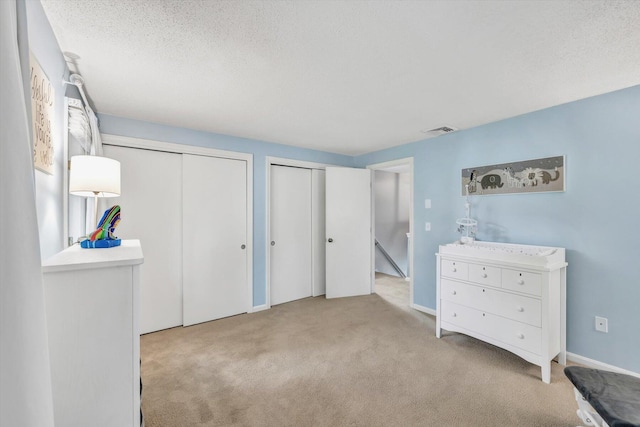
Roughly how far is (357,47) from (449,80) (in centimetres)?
82

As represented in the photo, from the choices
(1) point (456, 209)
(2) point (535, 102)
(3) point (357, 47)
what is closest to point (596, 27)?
(2) point (535, 102)

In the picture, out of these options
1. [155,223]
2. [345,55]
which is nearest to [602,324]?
[345,55]

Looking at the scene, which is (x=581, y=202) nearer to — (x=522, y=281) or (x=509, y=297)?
(x=522, y=281)

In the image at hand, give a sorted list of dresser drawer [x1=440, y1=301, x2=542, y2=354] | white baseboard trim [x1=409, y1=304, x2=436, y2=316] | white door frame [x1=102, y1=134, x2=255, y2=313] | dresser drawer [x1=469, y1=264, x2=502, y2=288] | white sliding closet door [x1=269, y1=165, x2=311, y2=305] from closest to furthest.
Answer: dresser drawer [x1=440, y1=301, x2=542, y2=354], dresser drawer [x1=469, y1=264, x2=502, y2=288], white door frame [x1=102, y1=134, x2=255, y2=313], white baseboard trim [x1=409, y1=304, x2=436, y2=316], white sliding closet door [x1=269, y1=165, x2=311, y2=305]

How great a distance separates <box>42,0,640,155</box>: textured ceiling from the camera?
134 cm

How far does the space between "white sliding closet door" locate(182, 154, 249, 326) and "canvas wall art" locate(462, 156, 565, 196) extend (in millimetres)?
2699

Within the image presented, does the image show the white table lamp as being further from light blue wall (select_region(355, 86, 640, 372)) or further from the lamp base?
light blue wall (select_region(355, 86, 640, 372))

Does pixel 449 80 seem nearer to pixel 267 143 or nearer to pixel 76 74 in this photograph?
pixel 267 143

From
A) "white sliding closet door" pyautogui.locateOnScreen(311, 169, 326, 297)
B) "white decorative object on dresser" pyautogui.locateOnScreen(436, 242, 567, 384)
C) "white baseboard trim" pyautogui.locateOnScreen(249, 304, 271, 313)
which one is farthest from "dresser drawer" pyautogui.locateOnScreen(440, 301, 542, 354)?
"white baseboard trim" pyautogui.locateOnScreen(249, 304, 271, 313)

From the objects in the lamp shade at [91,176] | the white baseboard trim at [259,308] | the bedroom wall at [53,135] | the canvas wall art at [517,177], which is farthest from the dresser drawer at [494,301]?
the bedroom wall at [53,135]

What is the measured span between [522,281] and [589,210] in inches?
33.6

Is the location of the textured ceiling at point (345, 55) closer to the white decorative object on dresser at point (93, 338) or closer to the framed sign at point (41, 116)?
the framed sign at point (41, 116)

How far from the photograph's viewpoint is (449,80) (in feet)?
6.59

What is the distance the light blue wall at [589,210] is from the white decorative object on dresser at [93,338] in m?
3.15
